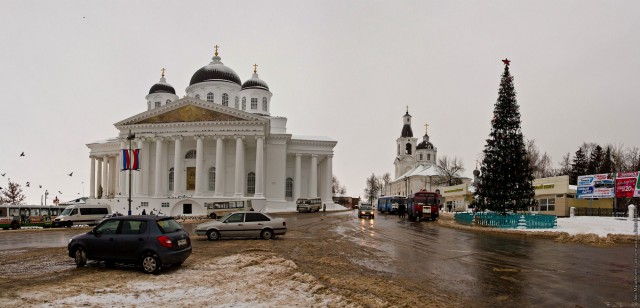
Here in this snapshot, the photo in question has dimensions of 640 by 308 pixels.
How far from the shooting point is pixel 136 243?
11.3 meters

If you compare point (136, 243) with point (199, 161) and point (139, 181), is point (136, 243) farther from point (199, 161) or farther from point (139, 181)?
point (139, 181)

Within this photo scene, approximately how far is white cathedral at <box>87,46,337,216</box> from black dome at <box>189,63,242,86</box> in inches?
14.7

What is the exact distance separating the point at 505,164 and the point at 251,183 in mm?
35383

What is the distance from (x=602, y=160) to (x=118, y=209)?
75.2 meters

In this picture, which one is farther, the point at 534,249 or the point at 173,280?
the point at 534,249

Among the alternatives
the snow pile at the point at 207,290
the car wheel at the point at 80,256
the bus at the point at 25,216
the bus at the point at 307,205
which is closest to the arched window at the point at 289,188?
the bus at the point at 307,205

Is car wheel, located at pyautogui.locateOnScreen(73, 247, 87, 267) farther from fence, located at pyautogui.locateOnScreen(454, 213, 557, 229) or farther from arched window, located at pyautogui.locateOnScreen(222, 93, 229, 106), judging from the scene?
arched window, located at pyautogui.locateOnScreen(222, 93, 229, 106)

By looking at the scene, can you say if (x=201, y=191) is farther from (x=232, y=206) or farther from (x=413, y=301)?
(x=413, y=301)

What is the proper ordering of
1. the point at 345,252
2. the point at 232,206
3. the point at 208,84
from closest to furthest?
the point at 345,252 < the point at 232,206 < the point at 208,84

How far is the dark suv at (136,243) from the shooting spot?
36.4 feet

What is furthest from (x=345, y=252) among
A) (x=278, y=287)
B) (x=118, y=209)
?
(x=118, y=209)

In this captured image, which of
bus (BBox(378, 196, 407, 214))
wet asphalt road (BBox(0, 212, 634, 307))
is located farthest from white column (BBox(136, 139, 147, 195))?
wet asphalt road (BBox(0, 212, 634, 307))

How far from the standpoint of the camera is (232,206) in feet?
141

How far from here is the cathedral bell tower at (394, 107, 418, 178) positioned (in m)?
121
